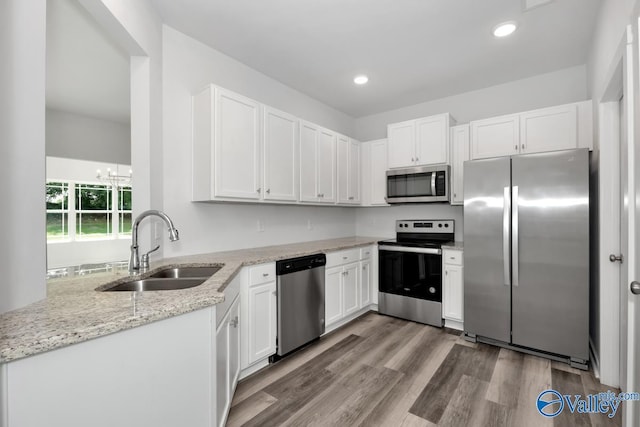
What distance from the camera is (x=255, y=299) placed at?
221 cm

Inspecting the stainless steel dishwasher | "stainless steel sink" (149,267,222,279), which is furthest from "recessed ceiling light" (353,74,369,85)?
"stainless steel sink" (149,267,222,279)

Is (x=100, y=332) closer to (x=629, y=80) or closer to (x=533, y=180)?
(x=629, y=80)

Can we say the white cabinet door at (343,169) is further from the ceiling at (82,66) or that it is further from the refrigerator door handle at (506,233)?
the ceiling at (82,66)

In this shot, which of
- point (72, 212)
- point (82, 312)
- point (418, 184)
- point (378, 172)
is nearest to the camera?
point (82, 312)

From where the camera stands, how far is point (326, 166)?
3.54 meters

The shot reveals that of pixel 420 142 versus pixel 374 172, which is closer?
pixel 420 142

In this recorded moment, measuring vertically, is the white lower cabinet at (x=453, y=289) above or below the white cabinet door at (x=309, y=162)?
below

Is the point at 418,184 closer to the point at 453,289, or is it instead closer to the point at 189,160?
the point at 453,289

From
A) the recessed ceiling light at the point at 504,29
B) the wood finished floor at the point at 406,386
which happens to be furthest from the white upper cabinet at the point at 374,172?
the wood finished floor at the point at 406,386

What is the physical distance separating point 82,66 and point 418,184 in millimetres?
3861

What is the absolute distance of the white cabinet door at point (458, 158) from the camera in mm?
3268

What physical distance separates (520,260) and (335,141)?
238 cm

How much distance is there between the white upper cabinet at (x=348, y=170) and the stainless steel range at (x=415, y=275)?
807 mm

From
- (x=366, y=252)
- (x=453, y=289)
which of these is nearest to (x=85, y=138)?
(x=366, y=252)
